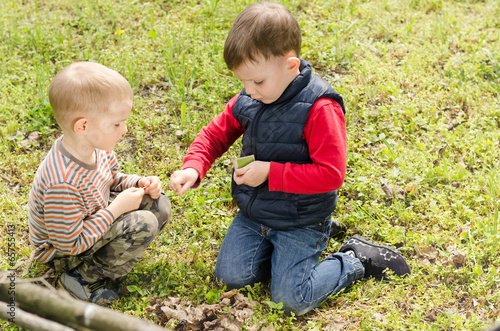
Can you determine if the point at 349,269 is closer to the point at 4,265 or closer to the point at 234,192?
the point at 234,192

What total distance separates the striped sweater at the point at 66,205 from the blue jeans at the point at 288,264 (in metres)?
0.82

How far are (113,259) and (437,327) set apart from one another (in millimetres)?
1884

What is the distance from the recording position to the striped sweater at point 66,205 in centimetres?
248

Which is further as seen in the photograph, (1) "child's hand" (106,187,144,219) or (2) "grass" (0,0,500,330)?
(2) "grass" (0,0,500,330)

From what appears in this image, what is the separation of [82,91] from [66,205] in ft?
2.03

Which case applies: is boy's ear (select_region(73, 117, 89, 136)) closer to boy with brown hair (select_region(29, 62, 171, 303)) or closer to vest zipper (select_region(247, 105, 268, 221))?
boy with brown hair (select_region(29, 62, 171, 303))

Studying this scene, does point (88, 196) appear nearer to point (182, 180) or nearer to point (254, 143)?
point (182, 180)

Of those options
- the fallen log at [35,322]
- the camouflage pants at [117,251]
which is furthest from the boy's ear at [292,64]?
the fallen log at [35,322]

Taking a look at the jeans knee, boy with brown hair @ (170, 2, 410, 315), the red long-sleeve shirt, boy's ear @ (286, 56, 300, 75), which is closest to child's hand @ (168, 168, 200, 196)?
boy with brown hair @ (170, 2, 410, 315)

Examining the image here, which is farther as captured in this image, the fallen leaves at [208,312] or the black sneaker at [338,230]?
the black sneaker at [338,230]

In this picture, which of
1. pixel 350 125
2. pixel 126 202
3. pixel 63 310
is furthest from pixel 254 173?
pixel 350 125

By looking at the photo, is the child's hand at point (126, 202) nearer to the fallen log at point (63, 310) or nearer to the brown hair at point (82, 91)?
the brown hair at point (82, 91)

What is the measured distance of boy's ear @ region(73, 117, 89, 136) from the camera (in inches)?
96.1

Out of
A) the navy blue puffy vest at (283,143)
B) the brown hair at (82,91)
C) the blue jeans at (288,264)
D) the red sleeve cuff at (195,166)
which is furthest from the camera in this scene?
the red sleeve cuff at (195,166)
